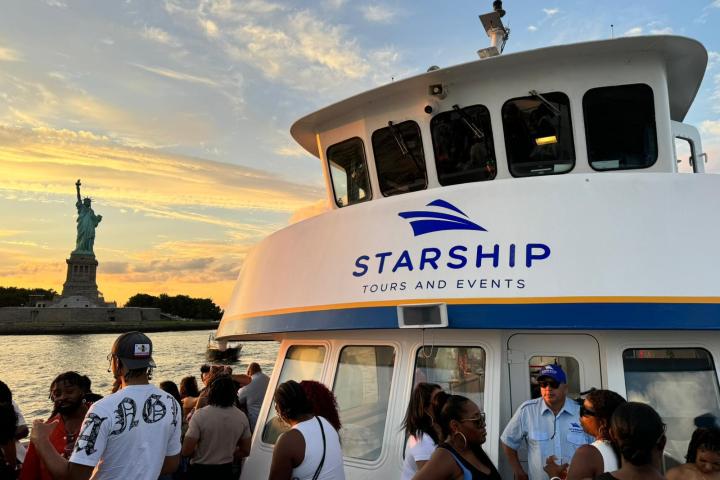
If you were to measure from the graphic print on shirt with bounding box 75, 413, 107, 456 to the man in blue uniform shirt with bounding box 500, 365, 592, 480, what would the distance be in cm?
261

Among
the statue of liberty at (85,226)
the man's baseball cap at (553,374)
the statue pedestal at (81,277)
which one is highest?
the statue of liberty at (85,226)

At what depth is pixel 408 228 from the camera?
4.54 meters

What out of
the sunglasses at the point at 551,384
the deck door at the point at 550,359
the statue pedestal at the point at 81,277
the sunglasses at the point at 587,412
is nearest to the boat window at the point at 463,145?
the deck door at the point at 550,359

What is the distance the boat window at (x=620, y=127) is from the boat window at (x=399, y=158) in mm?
1588

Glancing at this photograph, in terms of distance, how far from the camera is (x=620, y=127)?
5051 millimetres

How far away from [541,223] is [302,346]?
8.44ft

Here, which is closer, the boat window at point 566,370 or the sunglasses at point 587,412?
the sunglasses at point 587,412

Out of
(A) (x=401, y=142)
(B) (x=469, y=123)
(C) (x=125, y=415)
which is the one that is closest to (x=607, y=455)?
(C) (x=125, y=415)

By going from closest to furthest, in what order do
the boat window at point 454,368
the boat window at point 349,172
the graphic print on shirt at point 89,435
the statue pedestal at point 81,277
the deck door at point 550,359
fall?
the graphic print on shirt at point 89,435 < the deck door at point 550,359 < the boat window at point 454,368 < the boat window at point 349,172 < the statue pedestal at point 81,277

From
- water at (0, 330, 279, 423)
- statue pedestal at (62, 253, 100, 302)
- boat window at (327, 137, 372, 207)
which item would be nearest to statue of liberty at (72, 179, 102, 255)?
statue pedestal at (62, 253, 100, 302)

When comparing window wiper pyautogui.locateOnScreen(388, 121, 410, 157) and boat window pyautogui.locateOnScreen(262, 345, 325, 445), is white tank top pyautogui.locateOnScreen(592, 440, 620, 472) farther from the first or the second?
window wiper pyautogui.locateOnScreen(388, 121, 410, 157)

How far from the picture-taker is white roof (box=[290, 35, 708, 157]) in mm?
4852

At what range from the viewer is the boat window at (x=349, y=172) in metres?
6.16

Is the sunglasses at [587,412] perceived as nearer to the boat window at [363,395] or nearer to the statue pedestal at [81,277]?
the boat window at [363,395]
